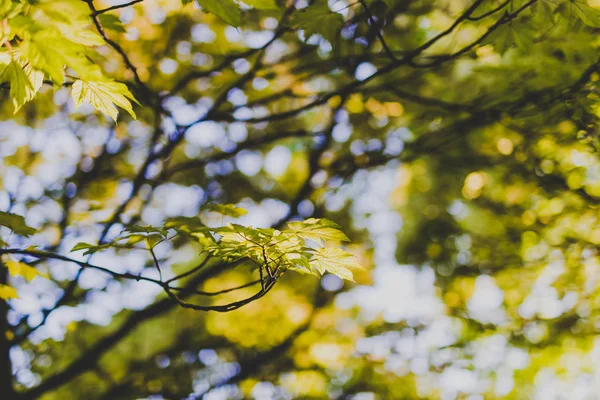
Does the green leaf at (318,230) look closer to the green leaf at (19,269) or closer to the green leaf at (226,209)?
the green leaf at (226,209)

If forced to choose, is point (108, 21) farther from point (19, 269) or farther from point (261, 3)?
point (19, 269)

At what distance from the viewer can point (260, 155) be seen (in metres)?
5.37

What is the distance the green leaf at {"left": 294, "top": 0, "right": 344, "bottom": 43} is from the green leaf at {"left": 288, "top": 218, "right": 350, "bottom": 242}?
1015 mm

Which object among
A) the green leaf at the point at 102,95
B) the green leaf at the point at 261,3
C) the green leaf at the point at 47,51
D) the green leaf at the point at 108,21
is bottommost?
the green leaf at the point at 102,95

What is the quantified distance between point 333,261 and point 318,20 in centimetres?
120

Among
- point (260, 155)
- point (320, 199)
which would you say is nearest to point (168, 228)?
point (320, 199)

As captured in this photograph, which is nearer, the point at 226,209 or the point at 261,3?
the point at 261,3

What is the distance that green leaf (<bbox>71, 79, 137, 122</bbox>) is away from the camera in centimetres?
158

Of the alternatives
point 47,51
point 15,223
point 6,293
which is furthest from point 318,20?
point 6,293

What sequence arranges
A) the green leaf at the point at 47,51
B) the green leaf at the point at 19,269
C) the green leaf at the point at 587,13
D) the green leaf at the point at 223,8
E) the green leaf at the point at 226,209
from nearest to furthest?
the green leaf at the point at 47,51 → the green leaf at the point at 223,8 → the green leaf at the point at 587,13 → the green leaf at the point at 226,209 → the green leaf at the point at 19,269

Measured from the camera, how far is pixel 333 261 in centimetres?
176

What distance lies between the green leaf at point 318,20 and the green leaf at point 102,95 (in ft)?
3.13

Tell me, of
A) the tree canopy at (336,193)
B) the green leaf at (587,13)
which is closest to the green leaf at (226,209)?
the tree canopy at (336,193)

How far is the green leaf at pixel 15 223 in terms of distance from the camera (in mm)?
1833
